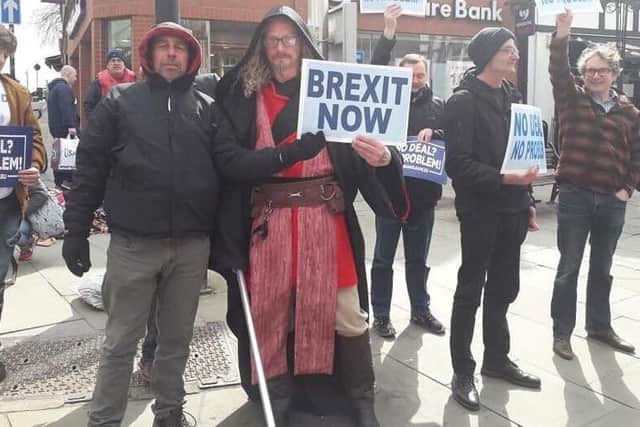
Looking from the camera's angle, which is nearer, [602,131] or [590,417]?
[590,417]

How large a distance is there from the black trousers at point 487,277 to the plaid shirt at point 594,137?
0.79 meters

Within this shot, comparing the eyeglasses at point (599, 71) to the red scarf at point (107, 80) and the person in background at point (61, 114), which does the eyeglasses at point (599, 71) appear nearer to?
the red scarf at point (107, 80)

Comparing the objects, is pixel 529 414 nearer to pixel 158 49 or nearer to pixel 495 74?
pixel 495 74

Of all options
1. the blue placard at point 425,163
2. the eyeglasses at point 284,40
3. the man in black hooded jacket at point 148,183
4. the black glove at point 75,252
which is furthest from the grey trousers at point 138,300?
the blue placard at point 425,163

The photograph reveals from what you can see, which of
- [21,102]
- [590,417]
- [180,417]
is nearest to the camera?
[180,417]

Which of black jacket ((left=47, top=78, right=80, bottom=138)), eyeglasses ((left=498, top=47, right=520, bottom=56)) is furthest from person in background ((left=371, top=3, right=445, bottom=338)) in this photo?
black jacket ((left=47, top=78, right=80, bottom=138))

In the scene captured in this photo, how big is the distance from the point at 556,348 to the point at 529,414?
3.10 feet

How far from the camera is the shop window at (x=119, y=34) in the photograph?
14.2m

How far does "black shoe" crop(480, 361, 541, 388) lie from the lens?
12.5ft

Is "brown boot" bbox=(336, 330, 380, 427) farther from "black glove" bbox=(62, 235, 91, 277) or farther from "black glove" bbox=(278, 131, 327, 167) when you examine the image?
"black glove" bbox=(62, 235, 91, 277)

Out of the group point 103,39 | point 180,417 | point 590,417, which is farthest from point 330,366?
point 103,39

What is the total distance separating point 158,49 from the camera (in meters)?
2.97

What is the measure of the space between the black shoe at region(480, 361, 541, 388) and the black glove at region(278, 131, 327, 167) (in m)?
1.86

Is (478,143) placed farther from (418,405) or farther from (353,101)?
(418,405)
